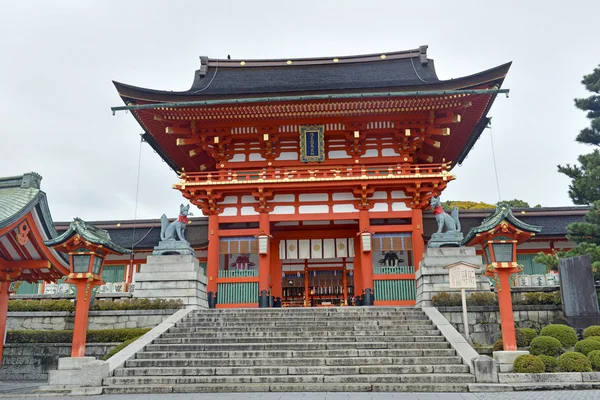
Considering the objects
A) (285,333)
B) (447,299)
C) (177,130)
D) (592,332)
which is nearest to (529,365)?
(592,332)

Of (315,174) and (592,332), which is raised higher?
(315,174)

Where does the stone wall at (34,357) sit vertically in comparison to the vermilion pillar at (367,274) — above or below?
A: below

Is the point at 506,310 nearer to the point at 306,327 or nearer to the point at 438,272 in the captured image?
the point at 438,272

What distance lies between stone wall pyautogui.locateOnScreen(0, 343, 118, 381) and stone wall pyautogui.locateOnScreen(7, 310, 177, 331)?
4.21ft

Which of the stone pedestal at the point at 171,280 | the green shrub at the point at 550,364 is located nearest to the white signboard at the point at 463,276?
the green shrub at the point at 550,364

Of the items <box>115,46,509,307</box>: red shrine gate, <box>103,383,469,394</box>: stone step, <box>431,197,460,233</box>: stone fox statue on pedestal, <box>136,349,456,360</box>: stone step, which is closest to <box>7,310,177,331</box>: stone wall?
<box>115,46,509,307</box>: red shrine gate

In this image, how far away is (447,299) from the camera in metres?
14.7

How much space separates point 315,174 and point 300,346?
356 inches

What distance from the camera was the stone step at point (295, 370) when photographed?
1029 centimetres

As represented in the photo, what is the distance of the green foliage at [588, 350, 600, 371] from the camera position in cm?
1002

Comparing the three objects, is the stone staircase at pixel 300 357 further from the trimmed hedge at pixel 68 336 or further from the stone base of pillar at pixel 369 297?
the stone base of pillar at pixel 369 297

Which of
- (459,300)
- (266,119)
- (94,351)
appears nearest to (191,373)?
(94,351)

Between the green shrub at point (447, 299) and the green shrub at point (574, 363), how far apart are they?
177 inches

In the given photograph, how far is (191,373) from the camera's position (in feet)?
34.8
